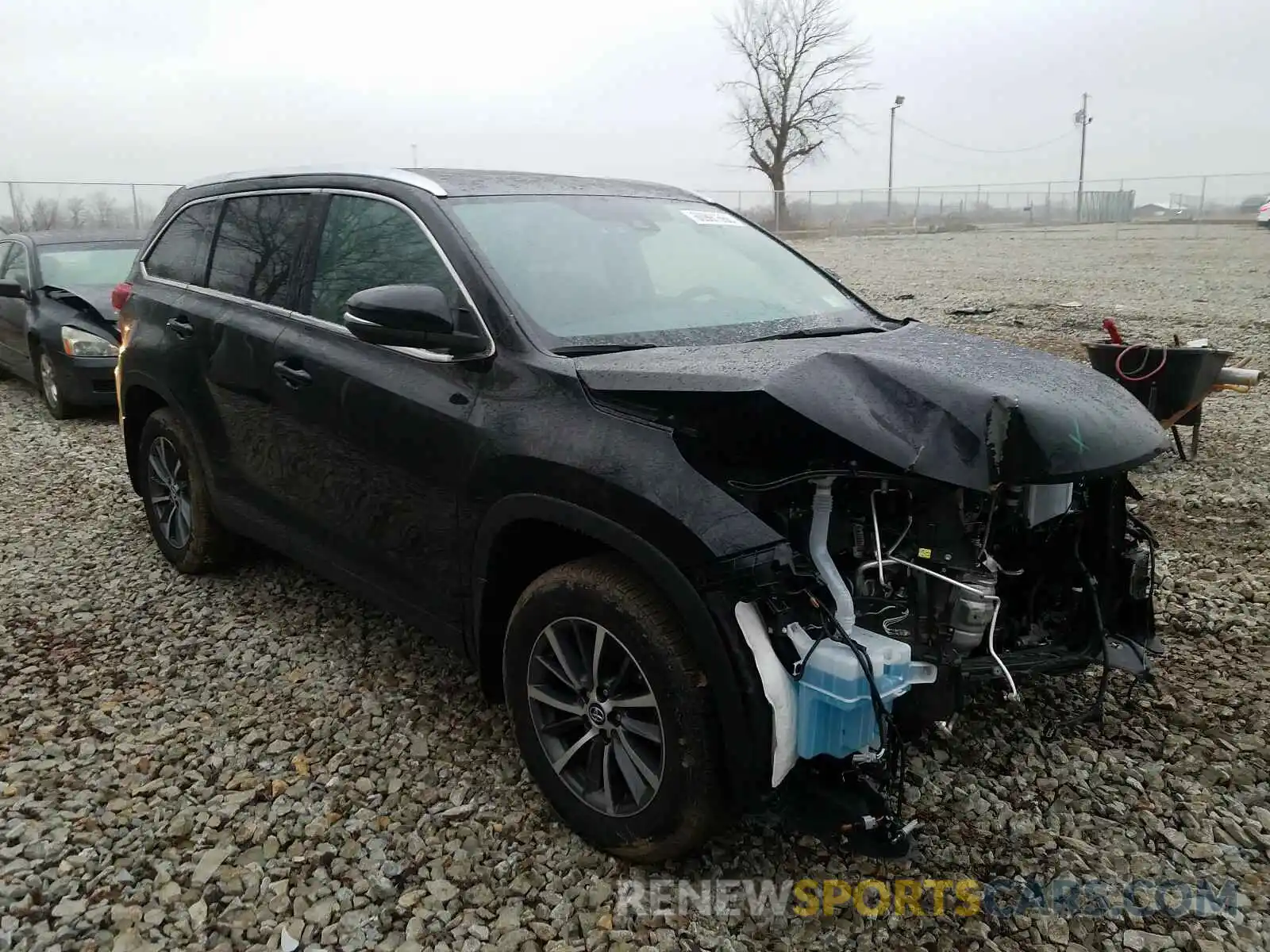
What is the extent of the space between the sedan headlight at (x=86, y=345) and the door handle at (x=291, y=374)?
5.28 metres

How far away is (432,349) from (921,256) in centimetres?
2578

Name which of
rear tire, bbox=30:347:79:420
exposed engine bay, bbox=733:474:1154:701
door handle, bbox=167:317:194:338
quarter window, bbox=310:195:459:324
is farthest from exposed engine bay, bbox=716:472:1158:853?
rear tire, bbox=30:347:79:420

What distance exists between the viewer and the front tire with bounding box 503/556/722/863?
7.64ft

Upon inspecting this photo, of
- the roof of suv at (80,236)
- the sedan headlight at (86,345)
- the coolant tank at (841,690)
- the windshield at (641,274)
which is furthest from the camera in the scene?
the roof of suv at (80,236)

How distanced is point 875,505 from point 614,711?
0.89m

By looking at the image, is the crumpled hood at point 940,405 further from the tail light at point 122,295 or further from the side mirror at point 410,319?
the tail light at point 122,295

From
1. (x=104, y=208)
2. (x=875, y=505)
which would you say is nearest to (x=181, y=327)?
(x=875, y=505)

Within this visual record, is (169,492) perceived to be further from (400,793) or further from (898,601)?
(898,601)

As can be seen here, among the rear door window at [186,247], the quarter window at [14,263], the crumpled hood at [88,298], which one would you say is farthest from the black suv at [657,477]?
the quarter window at [14,263]

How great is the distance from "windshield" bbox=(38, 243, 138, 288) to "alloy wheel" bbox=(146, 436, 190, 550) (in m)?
4.90

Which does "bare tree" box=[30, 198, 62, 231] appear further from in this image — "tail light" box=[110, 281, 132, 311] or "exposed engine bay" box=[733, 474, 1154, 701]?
"exposed engine bay" box=[733, 474, 1154, 701]

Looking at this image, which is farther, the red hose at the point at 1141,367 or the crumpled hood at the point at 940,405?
the red hose at the point at 1141,367

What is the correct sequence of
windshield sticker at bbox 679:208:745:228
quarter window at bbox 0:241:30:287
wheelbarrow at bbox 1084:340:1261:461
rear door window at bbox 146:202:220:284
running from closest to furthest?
windshield sticker at bbox 679:208:745:228, rear door window at bbox 146:202:220:284, wheelbarrow at bbox 1084:340:1261:461, quarter window at bbox 0:241:30:287

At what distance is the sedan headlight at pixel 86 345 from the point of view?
787 centimetres
